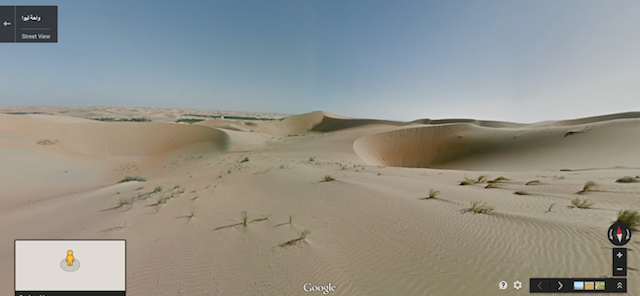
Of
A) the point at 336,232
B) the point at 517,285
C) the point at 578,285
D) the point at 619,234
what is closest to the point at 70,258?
the point at 336,232

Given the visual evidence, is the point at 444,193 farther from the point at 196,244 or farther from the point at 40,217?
the point at 40,217

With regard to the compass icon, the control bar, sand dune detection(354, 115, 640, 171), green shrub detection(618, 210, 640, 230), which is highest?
sand dune detection(354, 115, 640, 171)

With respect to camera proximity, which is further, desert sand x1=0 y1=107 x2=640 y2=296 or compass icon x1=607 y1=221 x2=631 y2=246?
compass icon x1=607 y1=221 x2=631 y2=246

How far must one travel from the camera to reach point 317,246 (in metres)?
2.80

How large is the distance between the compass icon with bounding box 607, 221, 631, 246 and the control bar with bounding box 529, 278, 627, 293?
2.49 feet

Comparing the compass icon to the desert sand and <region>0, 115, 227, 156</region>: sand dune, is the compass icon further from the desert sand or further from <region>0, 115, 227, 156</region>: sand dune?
<region>0, 115, 227, 156</region>: sand dune

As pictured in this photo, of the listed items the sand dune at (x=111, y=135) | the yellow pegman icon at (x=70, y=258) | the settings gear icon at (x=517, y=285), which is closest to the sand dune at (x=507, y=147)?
the settings gear icon at (x=517, y=285)

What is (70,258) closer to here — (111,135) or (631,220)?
(631,220)

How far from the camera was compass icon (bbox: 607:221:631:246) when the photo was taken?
7.76 ft

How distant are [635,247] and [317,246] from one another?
3.60m

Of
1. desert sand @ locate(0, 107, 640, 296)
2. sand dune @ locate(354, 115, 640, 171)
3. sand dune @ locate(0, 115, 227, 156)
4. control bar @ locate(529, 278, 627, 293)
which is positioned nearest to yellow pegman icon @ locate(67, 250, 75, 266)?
desert sand @ locate(0, 107, 640, 296)

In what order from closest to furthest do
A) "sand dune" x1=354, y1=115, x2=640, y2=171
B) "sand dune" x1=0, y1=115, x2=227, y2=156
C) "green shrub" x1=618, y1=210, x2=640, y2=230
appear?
"green shrub" x1=618, y1=210, x2=640, y2=230 < "sand dune" x1=354, y1=115, x2=640, y2=171 < "sand dune" x1=0, y1=115, x2=227, y2=156

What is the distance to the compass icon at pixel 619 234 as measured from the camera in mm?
2364

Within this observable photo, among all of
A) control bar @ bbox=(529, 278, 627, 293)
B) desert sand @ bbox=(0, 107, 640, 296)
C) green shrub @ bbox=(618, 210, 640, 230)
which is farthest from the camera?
green shrub @ bbox=(618, 210, 640, 230)
